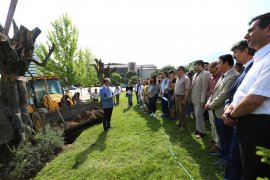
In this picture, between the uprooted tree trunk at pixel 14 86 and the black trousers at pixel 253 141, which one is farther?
the uprooted tree trunk at pixel 14 86

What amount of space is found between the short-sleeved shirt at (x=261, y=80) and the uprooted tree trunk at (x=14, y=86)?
640cm

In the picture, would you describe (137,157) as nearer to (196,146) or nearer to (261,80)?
(196,146)

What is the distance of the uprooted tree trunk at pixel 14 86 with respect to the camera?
6.83 meters

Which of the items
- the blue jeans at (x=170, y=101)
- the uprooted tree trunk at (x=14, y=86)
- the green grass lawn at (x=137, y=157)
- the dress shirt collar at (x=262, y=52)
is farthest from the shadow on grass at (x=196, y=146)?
the uprooted tree trunk at (x=14, y=86)

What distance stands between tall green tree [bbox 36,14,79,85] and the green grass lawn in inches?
747

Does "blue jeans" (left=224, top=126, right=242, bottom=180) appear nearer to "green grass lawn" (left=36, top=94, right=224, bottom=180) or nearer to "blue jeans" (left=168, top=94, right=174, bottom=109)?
"green grass lawn" (left=36, top=94, right=224, bottom=180)

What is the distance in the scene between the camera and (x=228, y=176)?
3.30 metres

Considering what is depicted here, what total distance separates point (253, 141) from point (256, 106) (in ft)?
1.16

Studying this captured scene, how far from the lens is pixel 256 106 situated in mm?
2291

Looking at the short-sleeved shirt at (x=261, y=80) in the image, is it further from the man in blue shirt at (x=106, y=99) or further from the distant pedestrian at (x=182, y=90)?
the man in blue shirt at (x=106, y=99)

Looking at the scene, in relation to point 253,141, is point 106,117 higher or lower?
lower

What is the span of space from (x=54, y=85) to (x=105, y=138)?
6.26 meters

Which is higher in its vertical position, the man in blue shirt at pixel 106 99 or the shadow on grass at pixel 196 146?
the man in blue shirt at pixel 106 99

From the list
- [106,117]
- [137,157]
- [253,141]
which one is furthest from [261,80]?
[106,117]
